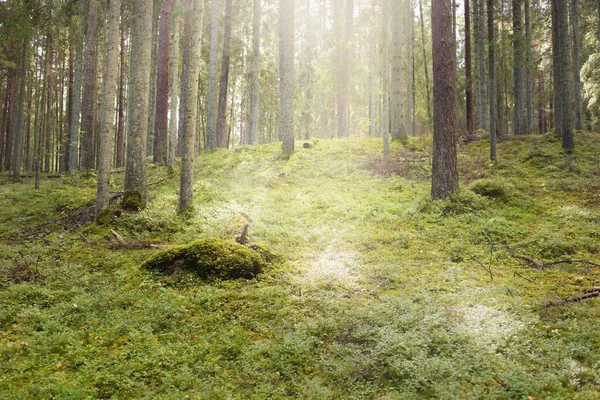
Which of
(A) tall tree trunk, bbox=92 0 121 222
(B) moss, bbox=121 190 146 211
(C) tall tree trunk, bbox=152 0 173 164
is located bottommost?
(B) moss, bbox=121 190 146 211

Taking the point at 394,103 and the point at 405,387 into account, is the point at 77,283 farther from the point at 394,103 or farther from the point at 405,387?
the point at 394,103

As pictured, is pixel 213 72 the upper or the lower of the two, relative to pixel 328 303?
upper

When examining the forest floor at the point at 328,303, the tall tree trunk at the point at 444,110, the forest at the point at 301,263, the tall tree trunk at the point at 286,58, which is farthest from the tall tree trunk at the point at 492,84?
the tall tree trunk at the point at 286,58

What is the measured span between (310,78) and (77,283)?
31.1 metres

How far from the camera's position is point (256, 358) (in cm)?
445

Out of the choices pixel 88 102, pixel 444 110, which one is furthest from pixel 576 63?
pixel 88 102

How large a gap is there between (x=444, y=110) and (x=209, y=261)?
697cm

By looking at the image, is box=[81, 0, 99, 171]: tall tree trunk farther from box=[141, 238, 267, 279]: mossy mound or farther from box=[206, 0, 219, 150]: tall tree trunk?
box=[141, 238, 267, 279]: mossy mound

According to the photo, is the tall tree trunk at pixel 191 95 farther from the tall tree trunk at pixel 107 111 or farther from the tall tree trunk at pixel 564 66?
the tall tree trunk at pixel 564 66

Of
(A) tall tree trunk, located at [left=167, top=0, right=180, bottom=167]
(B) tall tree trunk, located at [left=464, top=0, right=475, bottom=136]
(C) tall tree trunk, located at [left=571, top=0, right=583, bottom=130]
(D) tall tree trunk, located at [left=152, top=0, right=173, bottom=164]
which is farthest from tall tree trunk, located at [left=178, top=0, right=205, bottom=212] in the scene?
(C) tall tree trunk, located at [left=571, top=0, right=583, bottom=130]

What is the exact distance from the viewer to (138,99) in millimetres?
10523

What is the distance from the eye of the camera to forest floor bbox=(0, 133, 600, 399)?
12.8 ft

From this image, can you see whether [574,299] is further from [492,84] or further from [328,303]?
[492,84]

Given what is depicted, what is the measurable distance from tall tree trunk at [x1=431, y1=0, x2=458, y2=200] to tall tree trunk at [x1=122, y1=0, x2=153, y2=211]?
25.5ft
